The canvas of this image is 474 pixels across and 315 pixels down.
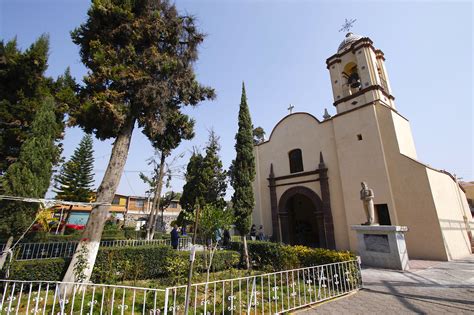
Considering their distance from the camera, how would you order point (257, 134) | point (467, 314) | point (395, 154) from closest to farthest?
point (467, 314) → point (395, 154) → point (257, 134)

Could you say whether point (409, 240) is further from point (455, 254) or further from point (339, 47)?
point (339, 47)

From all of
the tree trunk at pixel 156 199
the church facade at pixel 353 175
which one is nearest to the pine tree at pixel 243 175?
the church facade at pixel 353 175

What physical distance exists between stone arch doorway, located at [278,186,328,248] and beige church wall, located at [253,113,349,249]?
0.53 m

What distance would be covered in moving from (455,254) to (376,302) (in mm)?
8968

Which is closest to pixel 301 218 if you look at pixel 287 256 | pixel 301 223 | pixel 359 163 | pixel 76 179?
pixel 301 223

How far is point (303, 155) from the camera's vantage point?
15383 millimetres

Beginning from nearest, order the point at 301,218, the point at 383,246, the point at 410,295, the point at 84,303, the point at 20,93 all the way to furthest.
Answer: the point at 84,303, the point at 410,295, the point at 383,246, the point at 20,93, the point at 301,218

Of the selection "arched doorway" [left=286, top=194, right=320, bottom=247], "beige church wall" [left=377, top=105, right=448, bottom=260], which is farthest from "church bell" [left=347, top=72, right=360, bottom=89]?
"arched doorway" [left=286, top=194, right=320, bottom=247]

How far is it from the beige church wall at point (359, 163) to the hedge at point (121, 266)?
855cm

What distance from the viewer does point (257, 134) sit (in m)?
29.5

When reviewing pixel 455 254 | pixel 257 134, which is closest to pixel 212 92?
pixel 455 254

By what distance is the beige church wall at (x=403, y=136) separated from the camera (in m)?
11.8

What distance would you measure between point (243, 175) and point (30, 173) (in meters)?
8.57

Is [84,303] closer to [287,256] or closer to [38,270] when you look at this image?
[38,270]
